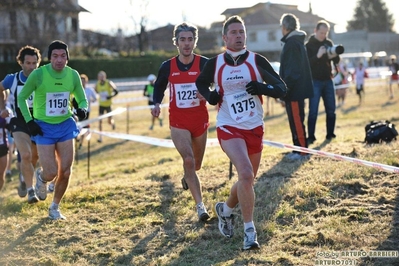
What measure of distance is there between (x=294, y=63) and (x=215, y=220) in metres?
3.39

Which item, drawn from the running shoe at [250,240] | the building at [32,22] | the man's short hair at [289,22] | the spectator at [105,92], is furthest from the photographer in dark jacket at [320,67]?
the building at [32,22]

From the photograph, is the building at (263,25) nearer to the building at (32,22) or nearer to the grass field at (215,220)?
the building at (32,22)

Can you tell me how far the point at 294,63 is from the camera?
31.6 feet

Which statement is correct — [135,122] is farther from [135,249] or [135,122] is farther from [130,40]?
[130,40]

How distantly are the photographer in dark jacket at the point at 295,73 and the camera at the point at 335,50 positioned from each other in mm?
1105

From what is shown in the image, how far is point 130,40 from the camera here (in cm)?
6172

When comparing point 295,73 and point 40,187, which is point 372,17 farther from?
point 40,187

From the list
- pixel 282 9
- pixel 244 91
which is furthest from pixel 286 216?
pixel 282 9

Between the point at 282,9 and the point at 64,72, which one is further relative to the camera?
the point at 282,9

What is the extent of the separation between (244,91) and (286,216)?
1.64 meters

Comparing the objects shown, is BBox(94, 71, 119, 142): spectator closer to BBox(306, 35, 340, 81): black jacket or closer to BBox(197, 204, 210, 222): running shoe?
BBox(306, 35, 340, 81): black jacket

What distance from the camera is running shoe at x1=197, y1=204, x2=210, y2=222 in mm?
7070

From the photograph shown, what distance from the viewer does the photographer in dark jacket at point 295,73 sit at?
9586mm

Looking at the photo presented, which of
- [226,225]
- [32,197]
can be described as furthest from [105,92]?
[226,225]
